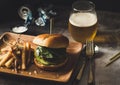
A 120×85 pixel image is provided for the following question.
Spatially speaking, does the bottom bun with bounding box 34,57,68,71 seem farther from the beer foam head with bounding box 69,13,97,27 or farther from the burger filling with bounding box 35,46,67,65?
the beer foam head with bounding box 69,13,97,27

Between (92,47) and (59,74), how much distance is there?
0.69ft

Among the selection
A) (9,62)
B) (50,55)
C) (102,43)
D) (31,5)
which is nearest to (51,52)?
(50,55)

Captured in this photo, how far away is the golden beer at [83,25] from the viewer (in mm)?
1205

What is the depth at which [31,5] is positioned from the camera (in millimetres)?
1552

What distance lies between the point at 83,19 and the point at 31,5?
Result: 1.33 feet

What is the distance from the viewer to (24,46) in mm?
1228

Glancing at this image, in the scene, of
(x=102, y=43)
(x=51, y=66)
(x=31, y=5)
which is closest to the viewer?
(x=51, y=66)

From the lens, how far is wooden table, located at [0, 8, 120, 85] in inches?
45.6

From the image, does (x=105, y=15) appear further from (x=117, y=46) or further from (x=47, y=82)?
(x=47, y=82)

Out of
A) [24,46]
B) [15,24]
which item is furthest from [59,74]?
[15,24]

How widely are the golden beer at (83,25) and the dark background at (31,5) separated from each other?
0.36 m

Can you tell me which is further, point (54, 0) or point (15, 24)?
point (54, 0)

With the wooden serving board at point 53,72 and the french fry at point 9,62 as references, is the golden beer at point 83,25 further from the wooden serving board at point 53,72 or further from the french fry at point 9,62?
the french fry at point 9,62

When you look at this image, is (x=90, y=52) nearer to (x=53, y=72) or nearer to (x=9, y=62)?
(x=53, y=72)
